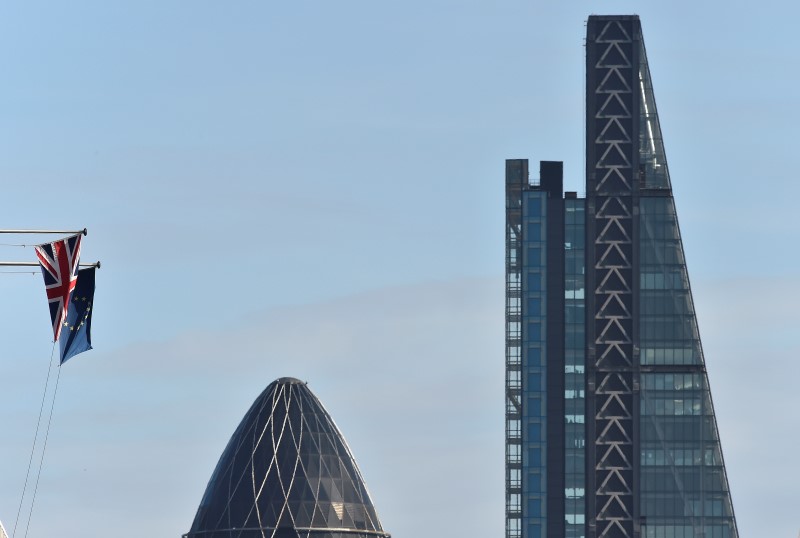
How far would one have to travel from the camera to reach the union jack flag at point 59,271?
130 metres

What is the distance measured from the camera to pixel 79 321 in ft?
439

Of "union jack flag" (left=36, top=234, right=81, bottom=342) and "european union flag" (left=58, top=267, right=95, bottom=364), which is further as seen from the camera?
"european union flag" (left=58, top=267, right=95, bottom=364)

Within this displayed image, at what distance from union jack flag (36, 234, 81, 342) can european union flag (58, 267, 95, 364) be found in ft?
3.07

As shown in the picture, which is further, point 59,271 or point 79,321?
point 79,321

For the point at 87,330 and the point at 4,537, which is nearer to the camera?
the point at 87,330

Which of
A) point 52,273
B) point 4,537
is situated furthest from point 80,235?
point 4,537

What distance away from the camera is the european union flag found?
132750 mm

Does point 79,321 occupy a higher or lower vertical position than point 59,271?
lower

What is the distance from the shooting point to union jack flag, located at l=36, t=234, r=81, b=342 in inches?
5113

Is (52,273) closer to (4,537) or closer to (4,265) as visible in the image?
(4,265)

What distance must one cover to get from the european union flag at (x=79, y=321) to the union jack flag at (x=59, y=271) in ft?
3.07

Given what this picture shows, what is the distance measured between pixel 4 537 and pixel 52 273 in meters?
31.5

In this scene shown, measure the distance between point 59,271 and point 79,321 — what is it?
14.2ft

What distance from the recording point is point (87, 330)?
134 m
